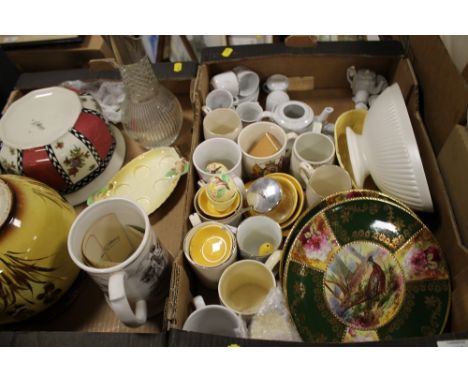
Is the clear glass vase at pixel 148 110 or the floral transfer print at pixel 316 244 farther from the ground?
the clear glass vase at pixel 148 110

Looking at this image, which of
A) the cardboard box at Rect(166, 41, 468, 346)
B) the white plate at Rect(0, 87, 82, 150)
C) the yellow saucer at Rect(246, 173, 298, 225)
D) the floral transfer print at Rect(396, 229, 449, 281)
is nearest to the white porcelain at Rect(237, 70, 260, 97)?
the cardboard box at Rect(166, 41, 468, 346)

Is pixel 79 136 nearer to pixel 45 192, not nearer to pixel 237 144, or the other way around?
pixel 45 192

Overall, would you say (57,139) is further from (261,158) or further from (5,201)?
(261,158)

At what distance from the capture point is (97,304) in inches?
25.2

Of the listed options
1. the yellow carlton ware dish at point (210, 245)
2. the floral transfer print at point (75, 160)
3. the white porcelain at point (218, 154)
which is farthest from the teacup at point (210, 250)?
the floral transfer print at point (75, 160)

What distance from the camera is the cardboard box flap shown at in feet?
1.96

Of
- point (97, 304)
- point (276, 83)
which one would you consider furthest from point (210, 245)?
point (276, 83)

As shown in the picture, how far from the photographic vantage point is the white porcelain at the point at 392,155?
1.81 ft

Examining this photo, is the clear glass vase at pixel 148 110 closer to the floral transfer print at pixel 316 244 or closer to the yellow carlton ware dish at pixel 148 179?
the yellow carlton ware dish at pixel 148 179

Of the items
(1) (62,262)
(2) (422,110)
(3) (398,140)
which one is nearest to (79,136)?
(1) (62,262)

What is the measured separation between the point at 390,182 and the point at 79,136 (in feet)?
1.82

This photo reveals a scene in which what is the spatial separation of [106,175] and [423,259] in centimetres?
62

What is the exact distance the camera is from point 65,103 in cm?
70

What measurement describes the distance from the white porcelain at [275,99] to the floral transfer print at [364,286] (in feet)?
1.20
